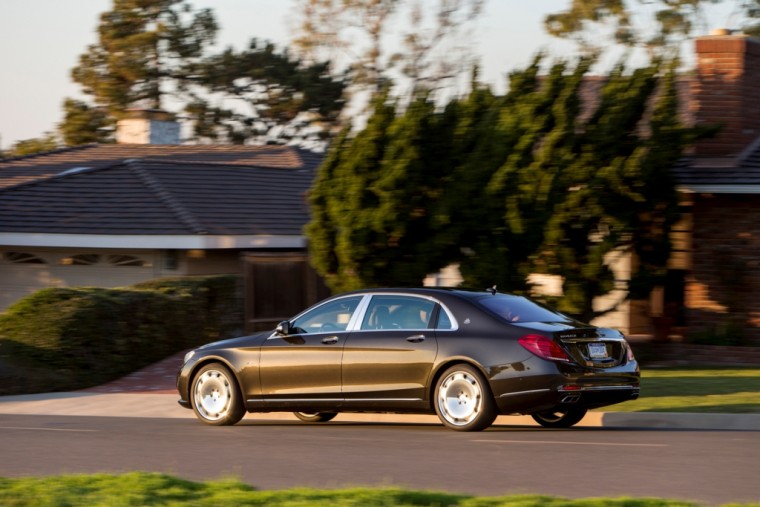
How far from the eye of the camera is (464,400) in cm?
1194

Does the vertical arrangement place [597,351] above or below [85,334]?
below

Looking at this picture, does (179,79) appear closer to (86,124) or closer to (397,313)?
(86,124)

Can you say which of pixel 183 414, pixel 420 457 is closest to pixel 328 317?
pixel 420 457

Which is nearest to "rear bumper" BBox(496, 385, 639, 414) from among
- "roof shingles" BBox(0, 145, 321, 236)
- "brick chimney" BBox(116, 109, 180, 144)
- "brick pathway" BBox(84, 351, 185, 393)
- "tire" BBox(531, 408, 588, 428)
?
"tire" BBox(531, 408, 588, 428)

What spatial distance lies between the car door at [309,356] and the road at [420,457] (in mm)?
440

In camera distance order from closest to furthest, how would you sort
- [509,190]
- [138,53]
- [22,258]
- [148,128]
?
[509,190] → [22,258] → [148,128] → [138,53]

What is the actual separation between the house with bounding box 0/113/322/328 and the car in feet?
33.9

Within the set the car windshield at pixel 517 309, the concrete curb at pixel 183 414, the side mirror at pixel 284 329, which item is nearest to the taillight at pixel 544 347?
the car windshield at pixel 517 309

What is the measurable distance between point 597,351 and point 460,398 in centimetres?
145

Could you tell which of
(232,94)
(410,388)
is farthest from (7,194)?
(232,94)

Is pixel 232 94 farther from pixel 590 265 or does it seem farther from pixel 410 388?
pixel 410 388

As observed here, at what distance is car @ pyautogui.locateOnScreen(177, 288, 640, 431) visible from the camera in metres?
11.6

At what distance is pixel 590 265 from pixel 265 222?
9870 millimetres

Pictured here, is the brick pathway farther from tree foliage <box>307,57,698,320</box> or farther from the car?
the car
